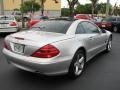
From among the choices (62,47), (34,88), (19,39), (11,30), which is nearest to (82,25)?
(62,47)

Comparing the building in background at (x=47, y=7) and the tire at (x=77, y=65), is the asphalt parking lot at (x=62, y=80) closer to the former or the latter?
the tire at (x=77, y=65)

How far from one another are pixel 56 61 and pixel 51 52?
21cm

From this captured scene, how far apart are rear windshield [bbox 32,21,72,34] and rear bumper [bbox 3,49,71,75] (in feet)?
3.11

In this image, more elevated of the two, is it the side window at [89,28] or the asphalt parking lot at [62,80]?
the side window at [89,28]

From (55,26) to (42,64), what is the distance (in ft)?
5.03

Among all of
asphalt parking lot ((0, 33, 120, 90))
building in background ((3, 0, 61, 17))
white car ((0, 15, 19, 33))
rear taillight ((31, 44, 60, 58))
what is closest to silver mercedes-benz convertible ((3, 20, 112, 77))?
rear taillight ((31, 44, 60, 58))

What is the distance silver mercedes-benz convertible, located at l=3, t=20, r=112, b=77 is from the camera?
168 inches

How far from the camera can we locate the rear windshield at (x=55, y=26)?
5.16 m

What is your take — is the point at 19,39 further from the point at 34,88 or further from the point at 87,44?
the point at 87,44

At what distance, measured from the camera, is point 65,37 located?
471 cm

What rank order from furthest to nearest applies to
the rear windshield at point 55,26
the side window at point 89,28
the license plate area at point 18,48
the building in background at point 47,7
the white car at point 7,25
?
1. the building in background at point 47,7
2. the white car at point 7,25
3. the side window at point 89,28
4. the rear windshield at point 55,26
5. the license plate area at point 18,48

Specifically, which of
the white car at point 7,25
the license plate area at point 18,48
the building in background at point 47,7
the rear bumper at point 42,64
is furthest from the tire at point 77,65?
the building in background at point 47,7

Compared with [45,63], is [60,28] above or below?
above

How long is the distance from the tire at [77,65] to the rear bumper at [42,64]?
254 millimetres
